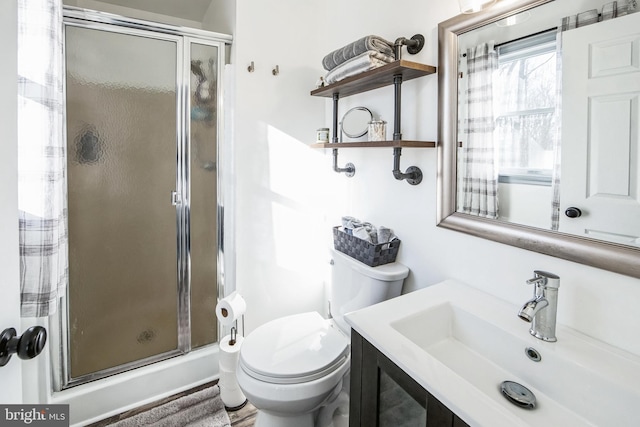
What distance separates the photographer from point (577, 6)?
903 millimetres

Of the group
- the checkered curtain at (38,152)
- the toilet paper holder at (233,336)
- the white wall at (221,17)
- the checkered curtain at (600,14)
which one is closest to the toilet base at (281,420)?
the toilet paper holder at (233,336)

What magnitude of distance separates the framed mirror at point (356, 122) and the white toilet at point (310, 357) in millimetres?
Answer: 638

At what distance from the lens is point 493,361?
0.98 meters

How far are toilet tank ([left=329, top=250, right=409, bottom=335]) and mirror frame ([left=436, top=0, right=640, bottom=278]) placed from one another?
0.31m

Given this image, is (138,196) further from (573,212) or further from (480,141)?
(573,212)

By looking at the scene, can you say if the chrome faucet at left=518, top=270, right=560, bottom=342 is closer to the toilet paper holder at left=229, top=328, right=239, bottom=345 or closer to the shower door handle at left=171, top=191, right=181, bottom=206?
the toilet paper holder at left=229, top=328, right=239, bottom=345

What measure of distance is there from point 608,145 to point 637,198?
0.15 metres

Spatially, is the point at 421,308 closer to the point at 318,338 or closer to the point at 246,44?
the point at 318,338

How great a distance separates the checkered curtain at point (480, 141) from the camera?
113 centimetres

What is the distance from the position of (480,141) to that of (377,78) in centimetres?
52

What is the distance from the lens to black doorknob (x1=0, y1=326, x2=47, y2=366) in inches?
22.1

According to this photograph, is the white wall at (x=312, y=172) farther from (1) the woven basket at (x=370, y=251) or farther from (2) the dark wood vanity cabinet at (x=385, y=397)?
(2) the dark wood vanity cabinet at (x=385, y=397)

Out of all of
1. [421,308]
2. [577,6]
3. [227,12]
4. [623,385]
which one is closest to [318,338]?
[421,308]

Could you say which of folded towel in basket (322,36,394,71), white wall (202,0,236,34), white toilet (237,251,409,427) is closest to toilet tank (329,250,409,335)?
white toilet (237,251,409,427)
